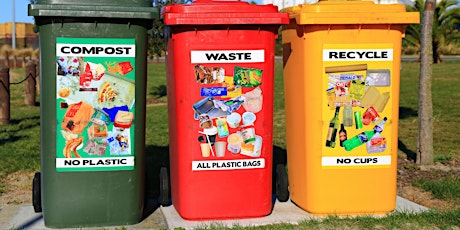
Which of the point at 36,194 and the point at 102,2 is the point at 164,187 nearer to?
the point at 36,194

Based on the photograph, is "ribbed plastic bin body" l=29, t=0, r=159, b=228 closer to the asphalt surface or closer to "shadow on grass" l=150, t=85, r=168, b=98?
the asphalt surface

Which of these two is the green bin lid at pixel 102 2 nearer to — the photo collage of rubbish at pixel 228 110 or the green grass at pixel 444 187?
the photo collage of rubbish at pixel 228 110

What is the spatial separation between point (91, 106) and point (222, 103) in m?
1.05

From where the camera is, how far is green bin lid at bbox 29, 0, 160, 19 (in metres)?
5.33

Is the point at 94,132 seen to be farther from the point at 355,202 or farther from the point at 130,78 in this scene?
the point at 355,202

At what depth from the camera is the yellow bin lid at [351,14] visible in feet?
19.1

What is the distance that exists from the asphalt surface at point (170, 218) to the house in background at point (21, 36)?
Answer: 4222 centimetres

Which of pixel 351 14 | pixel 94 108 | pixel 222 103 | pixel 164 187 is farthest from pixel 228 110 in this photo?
pixel 351 14

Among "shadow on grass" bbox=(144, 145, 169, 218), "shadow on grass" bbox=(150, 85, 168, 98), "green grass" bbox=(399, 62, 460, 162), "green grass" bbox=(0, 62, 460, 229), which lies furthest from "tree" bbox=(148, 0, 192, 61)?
"green grass" bbox=(399, 62, 460, 162)

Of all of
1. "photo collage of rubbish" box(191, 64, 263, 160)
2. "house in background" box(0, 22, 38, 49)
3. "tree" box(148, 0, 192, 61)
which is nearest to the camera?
"photo collage of rubbish" box(191, 64, 263, 160)

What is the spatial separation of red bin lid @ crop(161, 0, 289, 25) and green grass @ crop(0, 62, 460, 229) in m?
1.67

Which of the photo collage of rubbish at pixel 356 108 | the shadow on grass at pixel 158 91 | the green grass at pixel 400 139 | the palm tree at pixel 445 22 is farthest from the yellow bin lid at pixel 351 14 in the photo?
the palm tree at pixel 445 22

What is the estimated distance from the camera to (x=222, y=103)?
5719 mm

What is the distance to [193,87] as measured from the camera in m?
5.69
